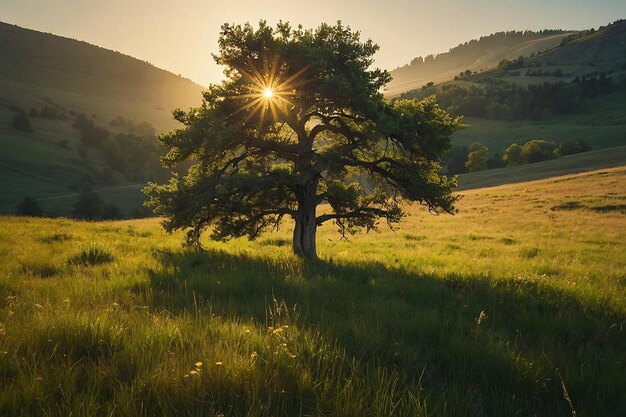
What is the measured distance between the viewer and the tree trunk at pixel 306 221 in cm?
1377

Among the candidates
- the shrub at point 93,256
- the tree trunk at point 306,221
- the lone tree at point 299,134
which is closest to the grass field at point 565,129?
the lone tree at point 299,134

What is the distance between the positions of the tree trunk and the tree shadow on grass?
14.5ft

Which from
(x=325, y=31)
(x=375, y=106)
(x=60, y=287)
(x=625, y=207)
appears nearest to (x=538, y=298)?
(x=375, y=106)

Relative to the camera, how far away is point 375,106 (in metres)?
11.9

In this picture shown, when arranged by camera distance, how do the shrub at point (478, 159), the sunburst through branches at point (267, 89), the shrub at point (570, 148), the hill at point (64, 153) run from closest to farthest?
the sunburst through branches at point (267, 89) < the hill at point (64, 153) < the shrub at point (570, 148) < the shrub at point (478, 159)

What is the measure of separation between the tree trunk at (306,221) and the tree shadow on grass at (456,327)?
442 cm

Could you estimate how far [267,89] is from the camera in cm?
1314

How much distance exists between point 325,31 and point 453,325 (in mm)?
10970

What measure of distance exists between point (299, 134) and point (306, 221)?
3209mm

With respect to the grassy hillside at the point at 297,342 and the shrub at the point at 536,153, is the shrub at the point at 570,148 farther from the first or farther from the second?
the grassy hillside at the point at 297,342

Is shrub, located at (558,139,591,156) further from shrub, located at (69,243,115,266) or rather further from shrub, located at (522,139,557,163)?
shrub, located at (69,243,115,266)

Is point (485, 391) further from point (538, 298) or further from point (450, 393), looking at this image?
point (538, 298)

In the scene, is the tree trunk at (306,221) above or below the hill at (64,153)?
below

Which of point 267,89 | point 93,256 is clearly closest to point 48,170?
point 267,89
